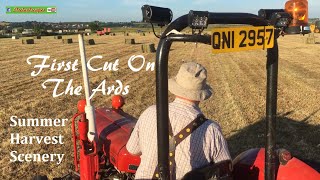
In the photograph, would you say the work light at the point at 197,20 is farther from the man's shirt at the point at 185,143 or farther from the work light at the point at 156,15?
the man's shirt at the point at 185,143

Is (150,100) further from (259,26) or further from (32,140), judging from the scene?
(259,26)

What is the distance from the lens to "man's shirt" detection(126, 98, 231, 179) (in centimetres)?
260

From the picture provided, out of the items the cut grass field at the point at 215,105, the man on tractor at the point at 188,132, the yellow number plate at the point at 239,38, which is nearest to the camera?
the yellow number plate at the point at 239,38

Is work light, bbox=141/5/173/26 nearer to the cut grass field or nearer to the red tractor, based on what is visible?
the red tractor

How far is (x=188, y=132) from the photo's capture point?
2.61 meters

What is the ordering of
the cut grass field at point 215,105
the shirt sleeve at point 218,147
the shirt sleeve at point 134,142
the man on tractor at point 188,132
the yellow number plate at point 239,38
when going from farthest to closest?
the cut grass field at point 215,105, the shirt sleeve at point 134,142, the shirt sleeve at point 218,147, the man on tractor at point 188,132, the yellow number plate at point 239,38

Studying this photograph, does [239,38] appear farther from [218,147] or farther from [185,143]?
[218,147]

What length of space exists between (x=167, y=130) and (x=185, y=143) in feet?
1.86

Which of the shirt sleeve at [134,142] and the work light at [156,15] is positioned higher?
the work light at [156,15]

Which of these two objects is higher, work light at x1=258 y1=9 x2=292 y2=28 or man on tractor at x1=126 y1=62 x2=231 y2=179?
work light at x1=258 y1=9 x2=292 y2=28

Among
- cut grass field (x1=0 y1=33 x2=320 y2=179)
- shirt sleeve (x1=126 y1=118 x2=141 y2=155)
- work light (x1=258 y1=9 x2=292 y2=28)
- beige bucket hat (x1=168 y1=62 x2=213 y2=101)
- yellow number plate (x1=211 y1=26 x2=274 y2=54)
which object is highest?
work light (x1=258 y1=9 x2=292 y2=28)

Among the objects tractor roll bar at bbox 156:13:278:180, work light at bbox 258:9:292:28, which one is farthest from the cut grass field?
work light at bbox 258:9:292:28

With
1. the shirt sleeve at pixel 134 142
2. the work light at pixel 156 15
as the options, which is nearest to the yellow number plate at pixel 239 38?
the work light at pixel 156 15

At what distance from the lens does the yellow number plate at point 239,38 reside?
1.98 meters
